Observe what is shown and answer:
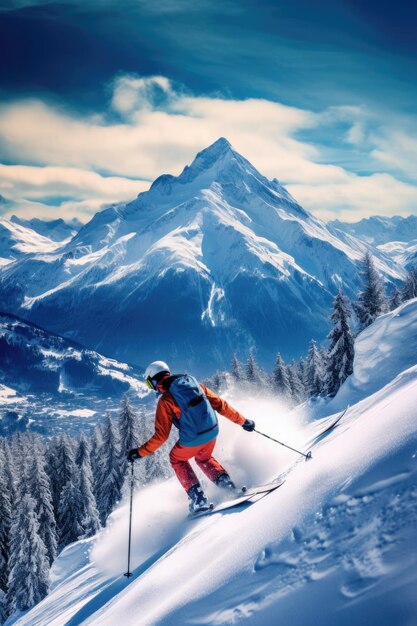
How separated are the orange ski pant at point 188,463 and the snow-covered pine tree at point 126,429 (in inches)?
1489

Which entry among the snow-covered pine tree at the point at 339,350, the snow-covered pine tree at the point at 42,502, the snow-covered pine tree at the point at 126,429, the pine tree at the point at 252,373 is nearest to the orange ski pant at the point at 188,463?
the snow-covered pine tree at the point at 339,350

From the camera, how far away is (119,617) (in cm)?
466

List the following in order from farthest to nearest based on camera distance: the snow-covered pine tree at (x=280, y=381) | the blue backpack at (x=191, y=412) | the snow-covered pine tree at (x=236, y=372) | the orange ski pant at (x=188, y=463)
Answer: the snow-covered pine tree at (x=236, y=372)
the snow-covered pine tree at (x=280, y=381)
the orange ski pant at (x=188, y=463)
the blue backpack at (x=191, y=412)

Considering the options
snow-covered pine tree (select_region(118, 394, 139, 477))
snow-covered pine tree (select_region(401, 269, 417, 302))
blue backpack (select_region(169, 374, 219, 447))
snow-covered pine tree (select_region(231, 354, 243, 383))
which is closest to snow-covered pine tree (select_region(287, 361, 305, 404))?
snow-covered pine tree (select_region(231, 354, 243, 383))

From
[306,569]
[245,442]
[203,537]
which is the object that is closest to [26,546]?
[245,442]

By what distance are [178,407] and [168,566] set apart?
2533 mm

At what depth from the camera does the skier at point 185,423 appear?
716cm

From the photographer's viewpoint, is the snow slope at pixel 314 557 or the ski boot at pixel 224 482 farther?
the ski boot at pixel 224 482

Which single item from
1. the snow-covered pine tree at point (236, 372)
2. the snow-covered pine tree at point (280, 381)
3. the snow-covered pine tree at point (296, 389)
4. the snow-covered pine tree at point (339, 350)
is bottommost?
the snow-covered pine tree at point (296, 389)

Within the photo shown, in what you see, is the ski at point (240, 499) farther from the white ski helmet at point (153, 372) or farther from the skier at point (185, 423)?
the white ski helmet at point (153, 372)

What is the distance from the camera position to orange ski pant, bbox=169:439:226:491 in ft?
24.3

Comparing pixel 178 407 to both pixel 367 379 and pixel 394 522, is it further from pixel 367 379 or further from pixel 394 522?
pixel 367 379

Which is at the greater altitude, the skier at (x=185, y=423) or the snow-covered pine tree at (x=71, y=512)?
the skier at (x=185, y=423)

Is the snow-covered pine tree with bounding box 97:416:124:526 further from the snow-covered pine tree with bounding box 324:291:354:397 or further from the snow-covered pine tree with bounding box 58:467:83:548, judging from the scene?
the snow-covered pine tree with bounding box 324:291:354:397
